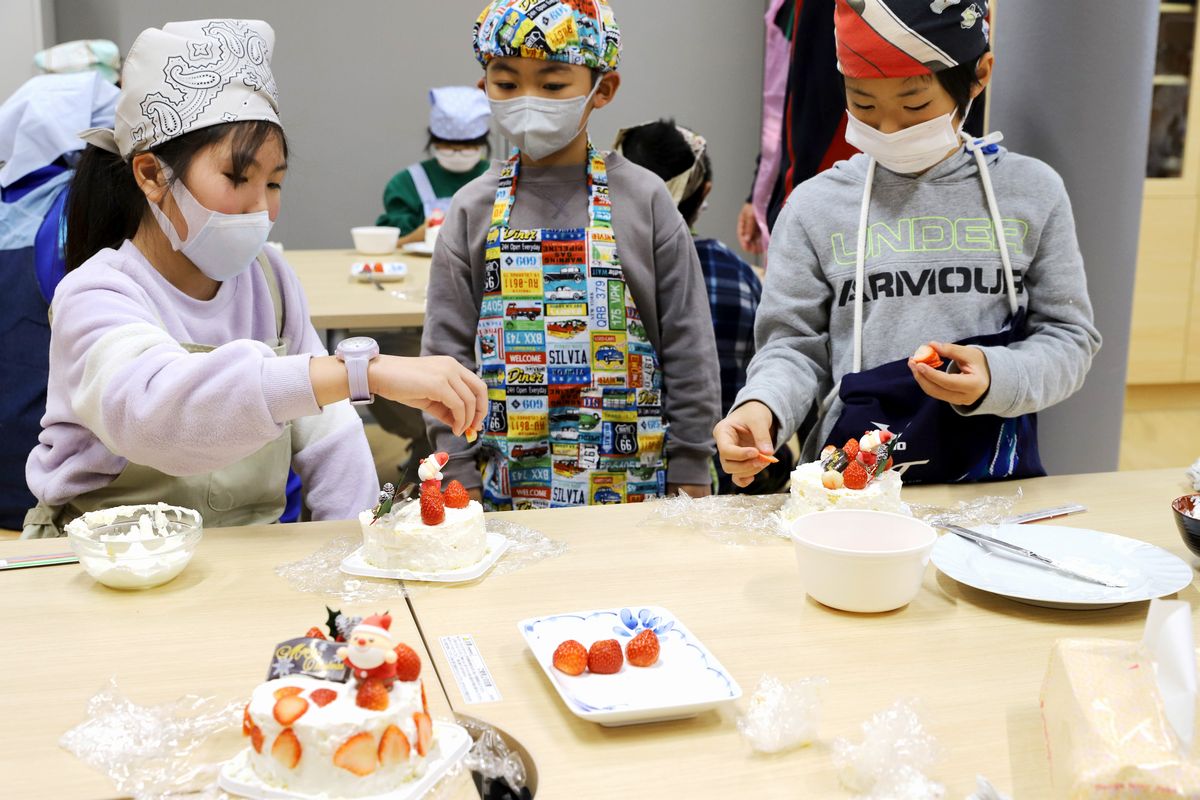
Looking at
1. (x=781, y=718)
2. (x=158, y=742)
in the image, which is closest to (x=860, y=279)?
(x=781, y=718)

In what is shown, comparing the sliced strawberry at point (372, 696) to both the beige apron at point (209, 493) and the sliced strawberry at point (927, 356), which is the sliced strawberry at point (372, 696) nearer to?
the beige apron at point (209, 493)

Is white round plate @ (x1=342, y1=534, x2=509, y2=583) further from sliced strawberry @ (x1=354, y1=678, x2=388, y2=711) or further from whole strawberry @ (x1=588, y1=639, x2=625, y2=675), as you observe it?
sliced strawberry @ (x1=354, y1=678, x2=388, y2=711)

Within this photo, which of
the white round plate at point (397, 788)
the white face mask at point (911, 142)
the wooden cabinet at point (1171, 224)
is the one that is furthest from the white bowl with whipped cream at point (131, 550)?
the wooden cabinet at point (1171, 224)

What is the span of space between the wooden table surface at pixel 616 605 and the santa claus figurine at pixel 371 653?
5.5 inches

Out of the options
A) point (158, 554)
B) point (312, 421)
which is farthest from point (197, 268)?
point (158, 554)

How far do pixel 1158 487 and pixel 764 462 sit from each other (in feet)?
2.07

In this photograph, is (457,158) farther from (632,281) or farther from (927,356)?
(927,356)

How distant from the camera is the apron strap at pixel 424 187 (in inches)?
186

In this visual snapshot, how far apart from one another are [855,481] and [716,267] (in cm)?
122

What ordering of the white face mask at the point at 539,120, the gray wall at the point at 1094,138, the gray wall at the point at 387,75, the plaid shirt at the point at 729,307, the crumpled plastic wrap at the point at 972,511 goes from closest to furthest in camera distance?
the crumpled plastic wrap at the point at 972,511 < the white face mask at the point at 539,120 < the gray wall at the point at 1094,138 < the plaid shirt at the point at 729,307 < the gray wall at the point at 387,75

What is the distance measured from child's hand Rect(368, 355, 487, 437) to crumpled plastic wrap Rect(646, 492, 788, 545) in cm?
31

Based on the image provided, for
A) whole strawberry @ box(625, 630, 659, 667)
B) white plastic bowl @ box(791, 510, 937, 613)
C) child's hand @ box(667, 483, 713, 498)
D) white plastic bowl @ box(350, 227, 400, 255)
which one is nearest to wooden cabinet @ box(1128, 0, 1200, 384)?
white plastic bowl @ box(350, 227, 400, 255)

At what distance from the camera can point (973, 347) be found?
61.3 inches

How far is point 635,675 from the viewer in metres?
1.01
